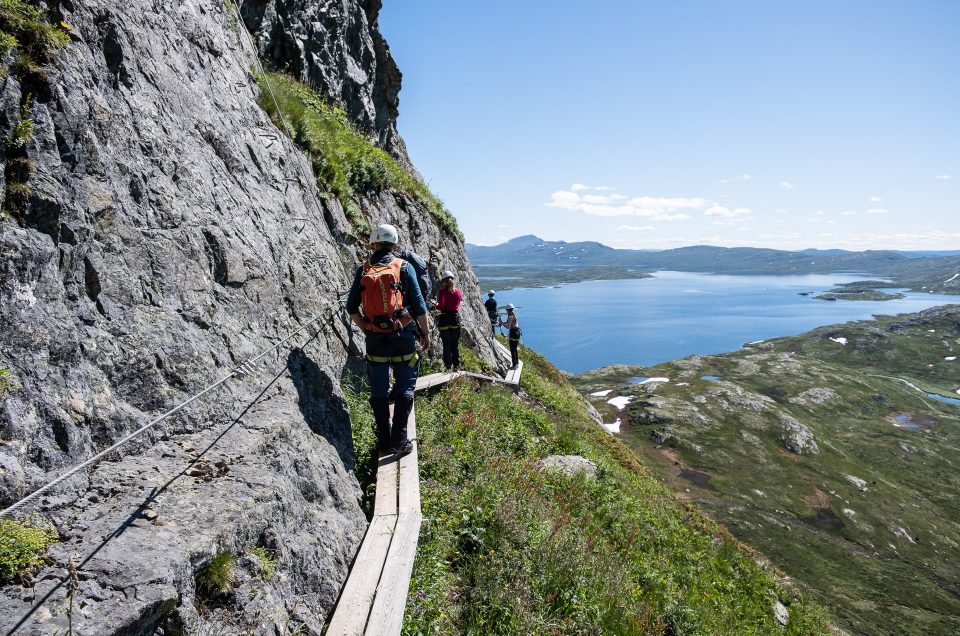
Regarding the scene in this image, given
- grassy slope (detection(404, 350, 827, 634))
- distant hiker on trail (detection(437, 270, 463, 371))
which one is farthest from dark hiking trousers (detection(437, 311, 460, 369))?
grassy slope (detection(404, 350, 827, 634))

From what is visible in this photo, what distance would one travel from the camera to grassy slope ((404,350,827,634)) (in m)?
5.66

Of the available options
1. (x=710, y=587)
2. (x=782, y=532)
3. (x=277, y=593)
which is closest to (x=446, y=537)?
(x=277, y=593)

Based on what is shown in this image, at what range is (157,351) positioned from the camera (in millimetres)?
4426

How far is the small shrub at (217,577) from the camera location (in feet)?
11.3

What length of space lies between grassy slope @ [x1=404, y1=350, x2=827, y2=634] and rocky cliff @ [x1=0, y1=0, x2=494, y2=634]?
61.3 inches

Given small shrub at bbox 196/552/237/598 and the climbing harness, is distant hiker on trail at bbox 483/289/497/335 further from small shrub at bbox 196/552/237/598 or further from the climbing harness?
small shrub at bbox 196/552/237/598

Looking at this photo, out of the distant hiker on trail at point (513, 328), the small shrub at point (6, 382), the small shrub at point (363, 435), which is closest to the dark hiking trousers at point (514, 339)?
the distant hiker on trail at point (513, 328)

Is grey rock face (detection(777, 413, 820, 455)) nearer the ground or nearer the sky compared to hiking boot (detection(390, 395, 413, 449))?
nearer the ground

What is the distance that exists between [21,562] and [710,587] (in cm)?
1244

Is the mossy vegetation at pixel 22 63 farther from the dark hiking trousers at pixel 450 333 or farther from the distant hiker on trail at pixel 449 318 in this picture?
the dark hiking trousers at pixel 450 333

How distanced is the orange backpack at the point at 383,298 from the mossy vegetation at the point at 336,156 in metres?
6.12

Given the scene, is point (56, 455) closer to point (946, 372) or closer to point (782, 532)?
point (782, 532)

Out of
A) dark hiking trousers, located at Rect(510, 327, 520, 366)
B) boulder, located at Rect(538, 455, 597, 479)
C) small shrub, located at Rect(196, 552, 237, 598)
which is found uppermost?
small shrub, located at Rect(196, 552, 237, 598)

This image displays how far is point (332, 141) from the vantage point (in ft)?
49.9
